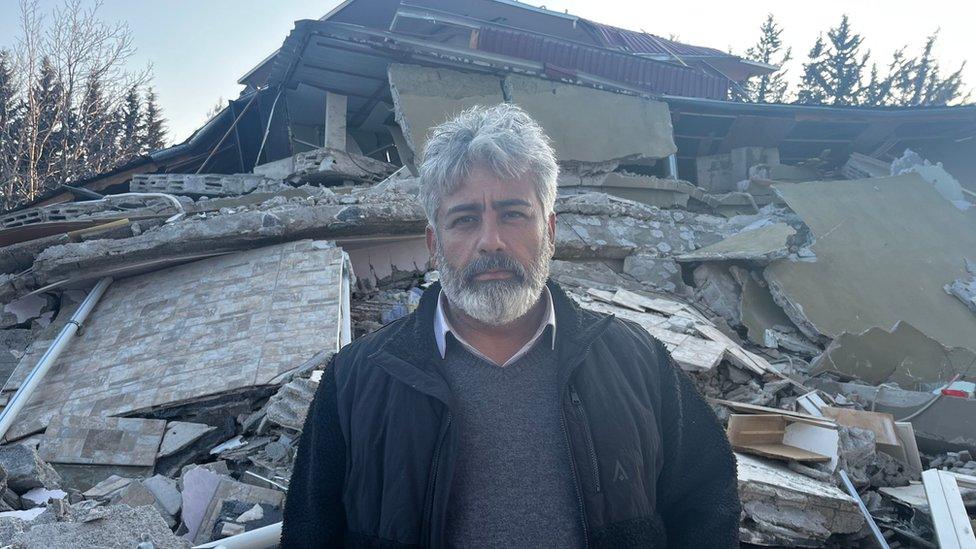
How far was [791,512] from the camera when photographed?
114 inches

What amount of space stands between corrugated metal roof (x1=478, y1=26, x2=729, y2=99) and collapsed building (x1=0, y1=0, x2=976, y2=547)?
0.28 feet

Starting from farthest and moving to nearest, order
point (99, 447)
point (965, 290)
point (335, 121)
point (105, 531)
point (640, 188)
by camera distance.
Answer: point (640, 188) → point (335, 121) → point (965, 290) → point (99, 447) → point (105, 531)

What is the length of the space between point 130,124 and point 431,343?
2412cm

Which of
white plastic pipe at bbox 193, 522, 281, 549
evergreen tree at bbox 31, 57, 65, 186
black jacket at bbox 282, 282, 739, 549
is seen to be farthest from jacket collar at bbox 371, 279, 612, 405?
evergreen tree at bbox 31, 57, 65, 186

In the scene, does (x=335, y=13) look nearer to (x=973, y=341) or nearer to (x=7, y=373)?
(x=7, y=373)

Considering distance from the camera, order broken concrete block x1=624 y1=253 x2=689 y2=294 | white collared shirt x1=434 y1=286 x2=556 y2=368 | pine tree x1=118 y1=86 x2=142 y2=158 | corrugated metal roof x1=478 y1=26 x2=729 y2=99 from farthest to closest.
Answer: pine tree x1=118 y1=86 x2=142 y2=158
corrugated metal roof x1=478 y1=26 x2=729 y2=99
broken concrete block x1=624 y1=253 x2=689 y2=294
white collared shirt x1=434 y1=286 x2=556 y2=368

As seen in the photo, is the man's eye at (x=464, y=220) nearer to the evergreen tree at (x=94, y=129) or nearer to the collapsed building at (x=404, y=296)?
the collapsed building at (x=404, y=296)

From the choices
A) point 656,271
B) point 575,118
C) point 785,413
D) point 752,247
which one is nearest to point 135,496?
point 785,413

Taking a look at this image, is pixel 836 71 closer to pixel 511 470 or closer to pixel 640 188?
pixel 640 188

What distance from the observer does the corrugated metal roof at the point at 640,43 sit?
52.9 feet

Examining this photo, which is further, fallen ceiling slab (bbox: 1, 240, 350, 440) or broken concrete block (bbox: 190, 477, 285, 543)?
fallen ceiling slab (bbox: 1, 240, 350, 440)

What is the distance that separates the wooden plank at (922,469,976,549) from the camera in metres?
2.75

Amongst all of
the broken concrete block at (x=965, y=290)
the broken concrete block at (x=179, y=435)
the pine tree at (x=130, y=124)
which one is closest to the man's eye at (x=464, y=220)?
the broken concrete block at (x=179, y=435)

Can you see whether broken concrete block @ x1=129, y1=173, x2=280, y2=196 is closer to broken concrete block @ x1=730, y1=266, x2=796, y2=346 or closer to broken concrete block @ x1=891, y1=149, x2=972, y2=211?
broken concrete block @ x1=730, y1=266, x2=796, y2=346
